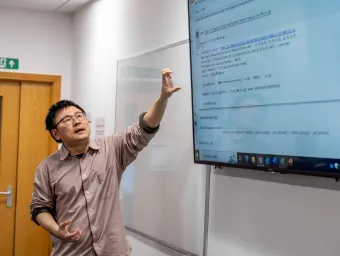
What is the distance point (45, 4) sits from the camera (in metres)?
3.76

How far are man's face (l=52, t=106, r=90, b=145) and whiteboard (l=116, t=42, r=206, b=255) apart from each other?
50 cm

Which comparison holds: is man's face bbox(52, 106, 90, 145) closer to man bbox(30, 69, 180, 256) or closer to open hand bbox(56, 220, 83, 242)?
man bbox(30, 69, 180, 256)

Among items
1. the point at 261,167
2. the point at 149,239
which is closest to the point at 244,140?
the point at 261,167

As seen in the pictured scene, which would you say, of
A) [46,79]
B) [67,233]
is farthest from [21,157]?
[67,233]

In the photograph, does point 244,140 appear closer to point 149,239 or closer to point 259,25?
point 259,25

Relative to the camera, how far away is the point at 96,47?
349 centimetres

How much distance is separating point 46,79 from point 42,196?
2.20 metres

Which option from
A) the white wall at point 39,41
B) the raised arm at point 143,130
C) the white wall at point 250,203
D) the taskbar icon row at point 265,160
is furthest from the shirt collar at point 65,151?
the white wall at point 39,41

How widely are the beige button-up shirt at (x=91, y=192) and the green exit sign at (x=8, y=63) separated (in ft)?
6.90

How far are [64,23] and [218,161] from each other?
9.73 feet

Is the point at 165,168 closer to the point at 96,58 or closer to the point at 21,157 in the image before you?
the point at 96,58

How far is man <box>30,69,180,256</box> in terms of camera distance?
6.54 feet

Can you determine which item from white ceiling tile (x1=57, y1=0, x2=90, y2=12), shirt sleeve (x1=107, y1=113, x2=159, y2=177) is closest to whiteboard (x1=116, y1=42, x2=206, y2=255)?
shirt sleeve (x1=107, y1=113, x2=159, y2=177)

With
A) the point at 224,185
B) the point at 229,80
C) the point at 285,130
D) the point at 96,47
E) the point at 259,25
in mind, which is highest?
the point at 96,47
